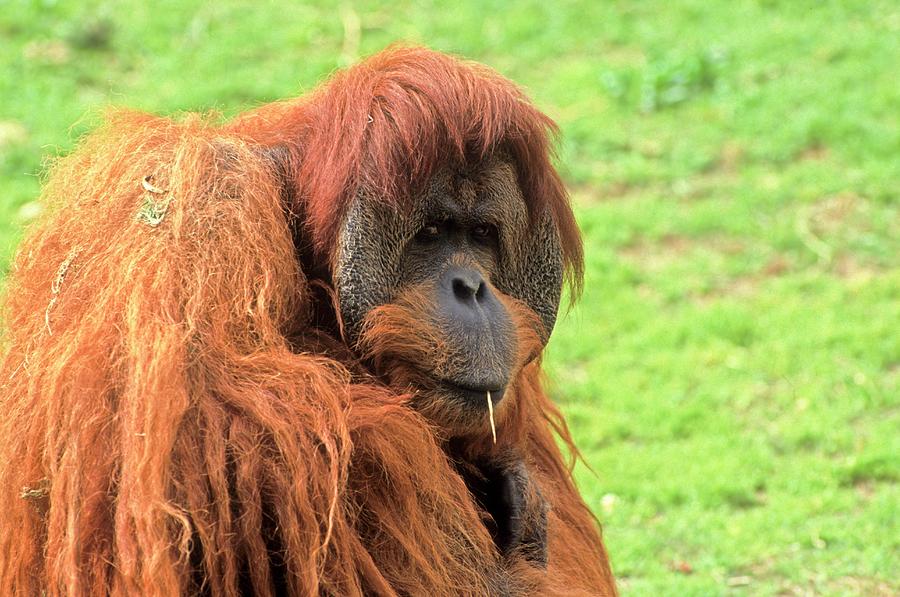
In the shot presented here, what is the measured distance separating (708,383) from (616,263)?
1095 millimetres

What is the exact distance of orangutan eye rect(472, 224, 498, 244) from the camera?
9.98 feet

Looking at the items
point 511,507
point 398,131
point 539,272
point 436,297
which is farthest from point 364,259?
point 511,507

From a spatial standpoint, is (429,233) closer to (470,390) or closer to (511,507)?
(470,390)

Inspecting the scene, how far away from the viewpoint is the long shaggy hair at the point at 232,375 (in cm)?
248

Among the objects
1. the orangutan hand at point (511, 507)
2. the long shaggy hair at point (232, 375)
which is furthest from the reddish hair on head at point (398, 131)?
the orangutan hand at point (511, 507)

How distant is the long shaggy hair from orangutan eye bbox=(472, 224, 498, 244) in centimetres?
17

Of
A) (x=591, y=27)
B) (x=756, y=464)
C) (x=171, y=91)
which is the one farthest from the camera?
(x=591, y=27)

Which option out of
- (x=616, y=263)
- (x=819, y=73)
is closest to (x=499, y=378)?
(x=616, y=263)

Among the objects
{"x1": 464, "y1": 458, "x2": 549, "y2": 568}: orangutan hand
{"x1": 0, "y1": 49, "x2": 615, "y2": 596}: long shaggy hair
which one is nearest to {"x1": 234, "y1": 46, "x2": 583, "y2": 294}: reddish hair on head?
{"x1": 0, "y1": 49, "x2": 615, "y2": 596}: long shaggy hair

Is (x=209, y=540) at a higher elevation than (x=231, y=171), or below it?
below

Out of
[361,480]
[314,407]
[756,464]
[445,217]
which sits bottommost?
[756,464]

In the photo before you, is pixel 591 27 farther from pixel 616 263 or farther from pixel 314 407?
pixel 314 407

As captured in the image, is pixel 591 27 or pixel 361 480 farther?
pixel 591 27

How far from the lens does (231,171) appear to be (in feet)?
9.30
